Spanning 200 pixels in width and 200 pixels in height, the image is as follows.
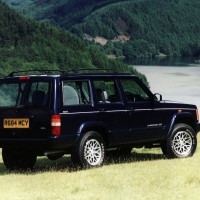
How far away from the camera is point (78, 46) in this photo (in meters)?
187

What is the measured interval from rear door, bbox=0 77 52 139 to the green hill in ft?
480

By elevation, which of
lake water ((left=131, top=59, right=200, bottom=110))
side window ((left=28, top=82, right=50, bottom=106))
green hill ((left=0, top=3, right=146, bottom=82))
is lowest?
lake water ((left=131, top=59, right=200, bottom=110))

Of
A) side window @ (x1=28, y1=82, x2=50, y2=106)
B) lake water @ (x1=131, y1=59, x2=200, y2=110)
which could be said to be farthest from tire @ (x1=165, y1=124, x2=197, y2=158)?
lake water @ (x1=131, y1=59, x2=200, y2=110)

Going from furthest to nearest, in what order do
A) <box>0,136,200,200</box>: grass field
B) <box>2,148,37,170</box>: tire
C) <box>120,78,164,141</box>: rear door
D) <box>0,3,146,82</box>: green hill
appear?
<box>0,3,146,82</box>: green hill < <box>120,78,164,141</box>: rear door < <box>2,148,37,170</box>: tire < <box>0,136,200,200</box>: grass field

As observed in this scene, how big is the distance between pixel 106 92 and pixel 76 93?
834mm

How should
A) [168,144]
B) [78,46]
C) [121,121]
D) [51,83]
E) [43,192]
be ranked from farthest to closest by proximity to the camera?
1. [78,46]
2. [168,144]
3. [121,121]
4. [51,83]
5. [43,192]

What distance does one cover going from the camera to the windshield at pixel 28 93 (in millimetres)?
10711

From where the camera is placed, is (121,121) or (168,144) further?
(168,144)

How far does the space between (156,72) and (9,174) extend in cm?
16421

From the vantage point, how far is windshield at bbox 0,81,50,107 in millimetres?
10711

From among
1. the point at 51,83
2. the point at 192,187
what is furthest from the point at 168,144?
the point at 192,187

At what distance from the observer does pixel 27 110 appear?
10.7m

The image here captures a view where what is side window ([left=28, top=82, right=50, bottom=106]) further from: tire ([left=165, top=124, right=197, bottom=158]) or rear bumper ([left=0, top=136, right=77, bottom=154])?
tire ([left=165, top=124, right=197, bottom=158])

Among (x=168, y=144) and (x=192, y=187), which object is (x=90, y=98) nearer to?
(x=168, y=144)
